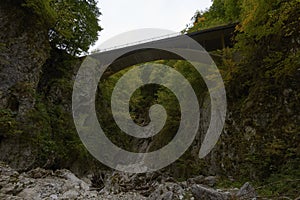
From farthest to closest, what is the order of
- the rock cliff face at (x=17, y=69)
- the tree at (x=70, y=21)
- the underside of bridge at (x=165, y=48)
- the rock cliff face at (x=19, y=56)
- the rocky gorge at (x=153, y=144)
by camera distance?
1. the underside of bridge at (x=165, y=48)
2. the tree at (x=70, y=21)
3. the rock cliff face at (x=19, y=56)
4. the rock cliff face at (x=17, y=69)
5. the rocky gorge at (x=153, y=144)

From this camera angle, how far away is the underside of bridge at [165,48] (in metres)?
12.1

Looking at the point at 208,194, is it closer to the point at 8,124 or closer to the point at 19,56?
the point at 8,124

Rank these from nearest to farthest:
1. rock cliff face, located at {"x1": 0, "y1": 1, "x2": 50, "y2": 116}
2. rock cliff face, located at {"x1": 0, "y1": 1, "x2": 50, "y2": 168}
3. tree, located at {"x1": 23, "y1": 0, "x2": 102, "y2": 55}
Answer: rock cliff face, located at {"x1": 0, "y1": 1, "x2": 50, "y2": 168}, rock cliff face, located at {"x1": 0, "y1": 1, "x2": 50, "y2": 116}, tree, located at {"x1": 23, "y1": 0, "x2": 102, "y2": 55}

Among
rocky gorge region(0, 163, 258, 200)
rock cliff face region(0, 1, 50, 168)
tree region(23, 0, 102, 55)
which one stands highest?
tree region(23, 0, 102, 55)

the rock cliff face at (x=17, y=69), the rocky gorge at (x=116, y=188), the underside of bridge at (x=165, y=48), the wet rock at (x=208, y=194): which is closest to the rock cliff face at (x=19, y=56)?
the rock cliff face at (x=17, y=69)

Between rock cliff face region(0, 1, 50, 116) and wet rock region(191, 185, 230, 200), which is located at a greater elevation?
rock cliff face region(0, 1, 50, 116)

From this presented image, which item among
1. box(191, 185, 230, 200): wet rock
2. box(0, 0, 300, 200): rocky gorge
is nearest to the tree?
box(0, 0, 300, 200): rocky gorge

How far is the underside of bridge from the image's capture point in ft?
39.7

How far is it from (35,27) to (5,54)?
6.71ft

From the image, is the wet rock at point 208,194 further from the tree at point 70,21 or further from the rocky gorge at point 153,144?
the tree at point 70,21

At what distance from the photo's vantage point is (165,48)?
13.3m

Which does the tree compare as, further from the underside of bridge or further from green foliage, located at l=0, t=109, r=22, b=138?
green foliage, located at l=0, t=109, r=22, b=138

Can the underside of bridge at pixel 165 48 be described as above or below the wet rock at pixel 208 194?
above

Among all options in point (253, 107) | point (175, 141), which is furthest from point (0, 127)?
point (253, 107)
